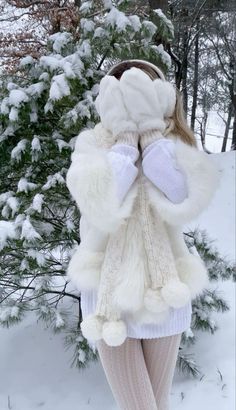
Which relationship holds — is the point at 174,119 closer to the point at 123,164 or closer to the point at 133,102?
the point at 133,102

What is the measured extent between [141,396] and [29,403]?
136cm

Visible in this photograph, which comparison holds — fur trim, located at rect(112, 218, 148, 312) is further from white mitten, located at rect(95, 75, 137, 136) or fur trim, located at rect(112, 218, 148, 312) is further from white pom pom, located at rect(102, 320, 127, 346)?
white mitten, located at rect(95, 75, 137, 136)

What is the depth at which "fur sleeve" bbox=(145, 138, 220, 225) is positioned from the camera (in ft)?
4.51

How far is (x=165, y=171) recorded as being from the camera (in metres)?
1.38

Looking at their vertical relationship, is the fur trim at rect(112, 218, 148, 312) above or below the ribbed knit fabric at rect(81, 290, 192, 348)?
above

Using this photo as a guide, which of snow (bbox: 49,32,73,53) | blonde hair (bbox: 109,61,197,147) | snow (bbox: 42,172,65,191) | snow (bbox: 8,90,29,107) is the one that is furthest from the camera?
snow (bbox: 49,32,73,53)

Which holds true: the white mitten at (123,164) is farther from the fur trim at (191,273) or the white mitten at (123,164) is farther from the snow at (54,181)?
the snow at (54,181)

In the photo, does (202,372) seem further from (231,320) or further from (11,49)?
(11,49)

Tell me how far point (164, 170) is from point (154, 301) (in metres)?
0.39

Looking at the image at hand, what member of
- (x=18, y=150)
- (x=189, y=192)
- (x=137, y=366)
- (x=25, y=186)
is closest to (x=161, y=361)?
(x=137, y=366)

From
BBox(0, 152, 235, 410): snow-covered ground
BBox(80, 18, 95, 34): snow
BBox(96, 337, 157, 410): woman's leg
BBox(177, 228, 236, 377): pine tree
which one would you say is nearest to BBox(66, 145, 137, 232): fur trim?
BBox(96, 337, 157, 410): woman's leg

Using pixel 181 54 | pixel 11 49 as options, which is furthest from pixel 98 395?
pixel 181 54

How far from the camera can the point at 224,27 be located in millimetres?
9391

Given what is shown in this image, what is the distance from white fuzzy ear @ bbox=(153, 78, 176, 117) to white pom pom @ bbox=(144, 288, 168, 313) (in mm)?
589
